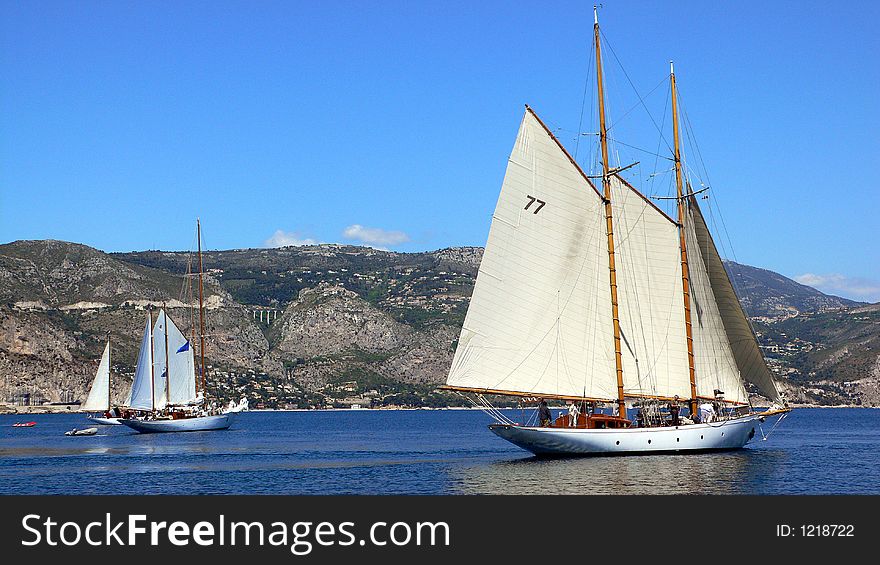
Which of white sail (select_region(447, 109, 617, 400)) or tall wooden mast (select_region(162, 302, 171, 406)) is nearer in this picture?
white sail (select_region(447, 109, 617, 400))

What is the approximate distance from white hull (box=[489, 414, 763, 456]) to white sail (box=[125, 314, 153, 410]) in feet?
231

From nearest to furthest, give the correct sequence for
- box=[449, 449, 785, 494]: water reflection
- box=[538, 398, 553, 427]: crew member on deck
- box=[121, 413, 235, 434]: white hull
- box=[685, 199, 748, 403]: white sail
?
box=[449, 449, 785, 494]: water reflection, box=[538, 398, 553, 427]: crew member on deck, box=[685, 199, 748, 403]: white sail, box=[121, 413, 235, 434]: white hull

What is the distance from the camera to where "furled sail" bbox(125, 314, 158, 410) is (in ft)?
429

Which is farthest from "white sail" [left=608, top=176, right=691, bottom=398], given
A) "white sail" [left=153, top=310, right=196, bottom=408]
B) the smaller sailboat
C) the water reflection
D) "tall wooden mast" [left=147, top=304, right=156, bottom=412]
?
the smaller sailboat

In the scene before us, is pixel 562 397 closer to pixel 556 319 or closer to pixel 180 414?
pixel 556 319

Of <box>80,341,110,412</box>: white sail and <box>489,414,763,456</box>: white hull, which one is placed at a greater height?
<box>80,341,110,412</box>: white sail

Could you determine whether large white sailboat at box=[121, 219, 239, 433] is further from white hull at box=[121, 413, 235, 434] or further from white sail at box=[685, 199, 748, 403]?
white sail at box=[685, 199, 748, 403]

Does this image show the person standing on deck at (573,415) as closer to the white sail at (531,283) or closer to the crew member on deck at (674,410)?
the white sail at (531,283)

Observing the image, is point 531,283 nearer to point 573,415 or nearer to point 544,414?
point 544,414

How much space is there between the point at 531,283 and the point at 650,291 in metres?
9.64

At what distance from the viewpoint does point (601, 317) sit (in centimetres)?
7019

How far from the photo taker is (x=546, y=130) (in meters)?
66.4
